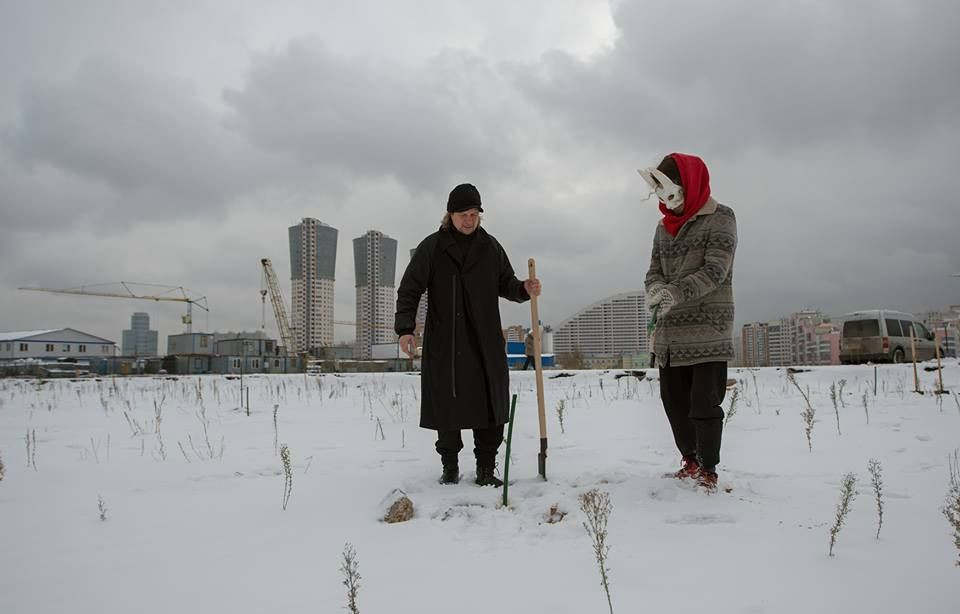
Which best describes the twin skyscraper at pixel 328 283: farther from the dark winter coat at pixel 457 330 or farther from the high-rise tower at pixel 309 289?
the dark winter coat at pixel 457 330

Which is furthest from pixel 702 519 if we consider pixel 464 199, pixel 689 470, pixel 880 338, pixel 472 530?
pixel 880 338

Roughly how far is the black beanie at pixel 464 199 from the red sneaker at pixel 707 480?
179 centimetres

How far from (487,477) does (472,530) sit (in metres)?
0.82

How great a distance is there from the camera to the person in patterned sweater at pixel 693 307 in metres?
2.63

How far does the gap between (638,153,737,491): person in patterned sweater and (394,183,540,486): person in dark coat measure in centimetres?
74

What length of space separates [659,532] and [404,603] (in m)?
1.03

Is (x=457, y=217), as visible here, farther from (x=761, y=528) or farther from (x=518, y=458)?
(x=761, y=528)

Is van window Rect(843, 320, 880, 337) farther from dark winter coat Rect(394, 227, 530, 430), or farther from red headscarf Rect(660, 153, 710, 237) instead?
dark winter coat Rect(394, 227, 530, 430)

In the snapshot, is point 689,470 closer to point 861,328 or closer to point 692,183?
point 692,183

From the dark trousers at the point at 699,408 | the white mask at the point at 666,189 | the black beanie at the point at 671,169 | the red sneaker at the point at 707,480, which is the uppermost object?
the black beanie at the point at 671,169

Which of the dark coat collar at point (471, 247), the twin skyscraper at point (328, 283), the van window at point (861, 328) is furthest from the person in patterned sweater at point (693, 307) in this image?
the twin skyscraper at point (328, 283)

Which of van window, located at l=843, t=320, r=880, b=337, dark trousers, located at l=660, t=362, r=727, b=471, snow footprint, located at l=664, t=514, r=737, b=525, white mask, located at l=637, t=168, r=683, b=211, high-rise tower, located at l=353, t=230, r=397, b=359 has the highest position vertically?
high-rise tower, located at l=353, t=230, r=397, b=359

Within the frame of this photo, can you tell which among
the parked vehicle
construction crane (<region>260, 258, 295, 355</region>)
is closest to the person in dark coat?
the parked vehicle

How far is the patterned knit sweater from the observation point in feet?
8.66
